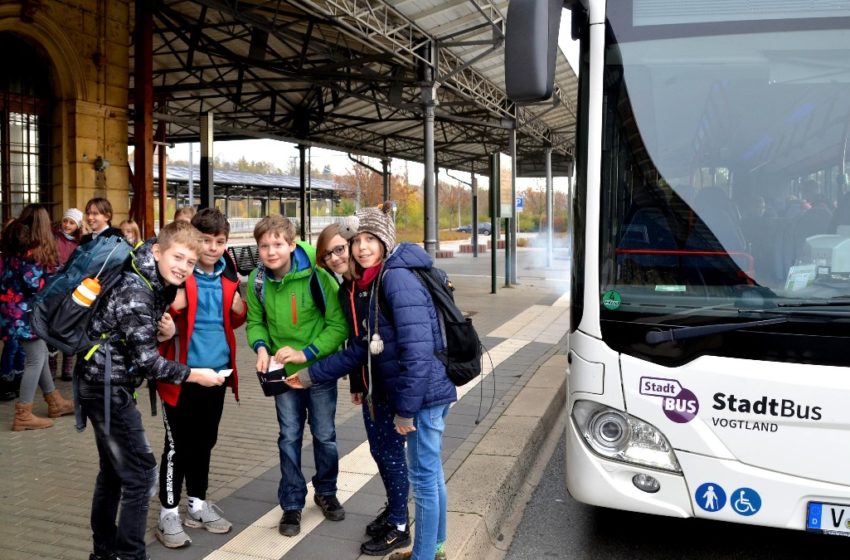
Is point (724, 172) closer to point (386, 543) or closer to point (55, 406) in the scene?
point (386, 543)

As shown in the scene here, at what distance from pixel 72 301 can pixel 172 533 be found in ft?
4.13

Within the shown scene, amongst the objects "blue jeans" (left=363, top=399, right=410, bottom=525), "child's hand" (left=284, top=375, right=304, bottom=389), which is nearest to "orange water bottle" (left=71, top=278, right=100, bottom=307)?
"child's hand" (left=284, top=375, right=304, bottom=389)

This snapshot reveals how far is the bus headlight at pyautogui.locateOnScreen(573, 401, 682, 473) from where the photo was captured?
3275 mm

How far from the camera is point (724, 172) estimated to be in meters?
3.35

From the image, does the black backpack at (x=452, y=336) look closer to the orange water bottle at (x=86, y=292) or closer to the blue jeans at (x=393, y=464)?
the blue jeans at (x=393, y=464)

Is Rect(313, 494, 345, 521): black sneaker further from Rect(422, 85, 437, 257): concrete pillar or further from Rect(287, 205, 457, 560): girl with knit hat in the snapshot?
Rect(422, 85, 437, 257): concrete pillar

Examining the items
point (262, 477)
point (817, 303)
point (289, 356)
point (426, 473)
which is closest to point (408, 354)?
point (426, 473)

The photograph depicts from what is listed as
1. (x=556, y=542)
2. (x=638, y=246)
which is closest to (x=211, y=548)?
(x=556, y=542)

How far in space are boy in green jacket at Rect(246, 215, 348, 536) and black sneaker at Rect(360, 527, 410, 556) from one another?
15.5 inches

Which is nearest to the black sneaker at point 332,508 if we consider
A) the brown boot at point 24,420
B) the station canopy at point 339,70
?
the brown boot at point 24,420

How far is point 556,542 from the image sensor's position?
13.6ft

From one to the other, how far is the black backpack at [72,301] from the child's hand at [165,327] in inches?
11.8

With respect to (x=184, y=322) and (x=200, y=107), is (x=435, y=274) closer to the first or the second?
(x=184, y=322)

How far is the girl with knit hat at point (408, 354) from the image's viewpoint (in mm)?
3066
